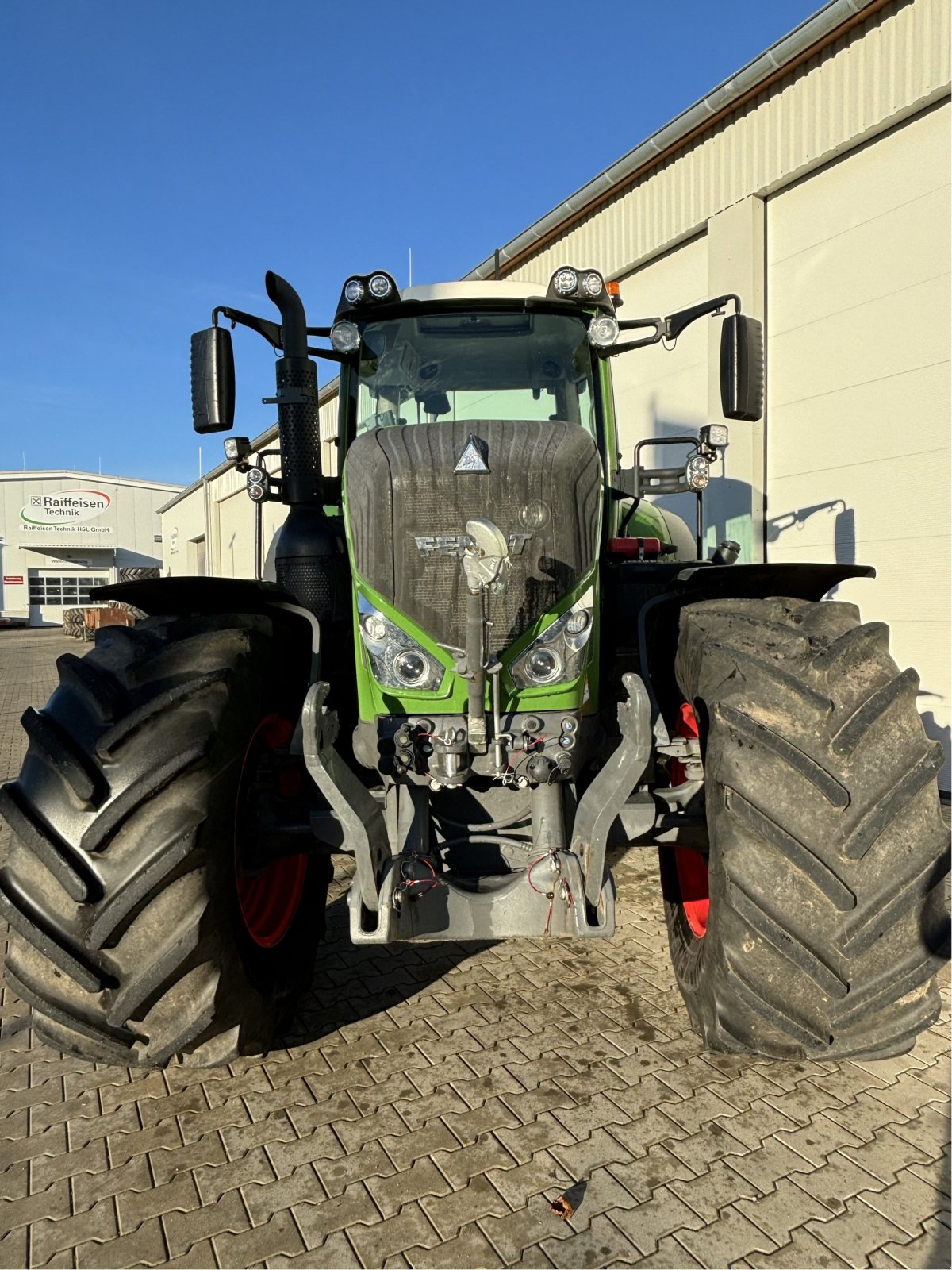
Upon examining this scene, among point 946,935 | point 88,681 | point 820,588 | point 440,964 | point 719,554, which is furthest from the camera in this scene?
point 719,554

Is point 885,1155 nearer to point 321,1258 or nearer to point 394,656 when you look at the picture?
point 321,1258

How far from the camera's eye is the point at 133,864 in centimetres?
229

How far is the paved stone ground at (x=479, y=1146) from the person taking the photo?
6.68ft

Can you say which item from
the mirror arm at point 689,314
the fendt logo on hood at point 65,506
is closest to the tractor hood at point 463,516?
the mirror arm at point 689,314

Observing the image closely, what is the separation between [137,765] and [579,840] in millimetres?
1277

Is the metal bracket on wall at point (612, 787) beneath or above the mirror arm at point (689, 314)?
beneath

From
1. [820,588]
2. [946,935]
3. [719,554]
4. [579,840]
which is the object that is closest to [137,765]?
[579,840]

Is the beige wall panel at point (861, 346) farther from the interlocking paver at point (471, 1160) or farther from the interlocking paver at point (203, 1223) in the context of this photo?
the interlocking paver at point (203, 1223)

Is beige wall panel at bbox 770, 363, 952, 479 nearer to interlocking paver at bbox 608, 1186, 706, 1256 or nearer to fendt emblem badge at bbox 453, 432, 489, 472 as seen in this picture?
fendt emblem badge at bbox 453, 432, 489, 472

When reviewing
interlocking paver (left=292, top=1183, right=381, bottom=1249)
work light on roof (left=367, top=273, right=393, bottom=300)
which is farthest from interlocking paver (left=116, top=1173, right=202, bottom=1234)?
work light on roof (left=367, top=273, right=393, bottom=300)

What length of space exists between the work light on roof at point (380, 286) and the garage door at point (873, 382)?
4.31 metres

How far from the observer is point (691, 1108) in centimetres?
252

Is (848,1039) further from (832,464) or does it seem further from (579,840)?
(832,464)

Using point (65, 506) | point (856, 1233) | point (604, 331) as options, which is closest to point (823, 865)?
point (856, 1233)
